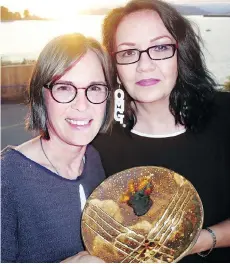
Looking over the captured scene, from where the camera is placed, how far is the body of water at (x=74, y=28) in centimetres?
96

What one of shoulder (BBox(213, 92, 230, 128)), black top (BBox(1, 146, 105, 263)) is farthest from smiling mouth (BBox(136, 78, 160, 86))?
black top (BBox(1, 146, 105, 263))

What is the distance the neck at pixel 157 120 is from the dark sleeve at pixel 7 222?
405 millimetres

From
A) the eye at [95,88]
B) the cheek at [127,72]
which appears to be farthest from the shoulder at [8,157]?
the cheek at [127,72]

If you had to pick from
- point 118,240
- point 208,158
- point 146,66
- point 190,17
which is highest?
point 190,17

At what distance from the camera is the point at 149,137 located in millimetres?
1017

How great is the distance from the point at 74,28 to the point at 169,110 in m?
0.35

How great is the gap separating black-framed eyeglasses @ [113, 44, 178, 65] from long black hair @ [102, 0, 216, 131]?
0.03m

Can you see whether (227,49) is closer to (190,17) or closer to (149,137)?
(190,17)

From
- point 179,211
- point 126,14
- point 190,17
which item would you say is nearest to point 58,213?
point 179,211

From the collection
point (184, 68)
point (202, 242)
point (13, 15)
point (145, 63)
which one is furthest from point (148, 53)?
point (202, 242)

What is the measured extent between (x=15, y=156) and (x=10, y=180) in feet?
0.20

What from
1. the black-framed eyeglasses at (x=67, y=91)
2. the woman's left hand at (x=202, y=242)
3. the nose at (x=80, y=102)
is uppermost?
the black-framed eyeglasses at (x=67, y=91)

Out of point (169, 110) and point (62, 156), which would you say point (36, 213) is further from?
point (169, 110)

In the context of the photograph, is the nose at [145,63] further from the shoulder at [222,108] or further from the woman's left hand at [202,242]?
the woman's left hand at [202,242]
